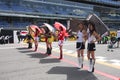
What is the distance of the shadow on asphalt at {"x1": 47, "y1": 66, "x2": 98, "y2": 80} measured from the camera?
796 centimetres

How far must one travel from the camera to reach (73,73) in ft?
28.2

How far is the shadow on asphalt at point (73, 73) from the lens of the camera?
7961mm

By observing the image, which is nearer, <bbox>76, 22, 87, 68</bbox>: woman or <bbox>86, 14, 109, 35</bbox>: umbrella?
<bbox>86, 14, 109, 35</bbox>: umbrella

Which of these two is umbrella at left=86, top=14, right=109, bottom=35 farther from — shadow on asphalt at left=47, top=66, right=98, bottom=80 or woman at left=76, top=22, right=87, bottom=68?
shadow on asphalt at left=47, top=66, right=98, bottom=80

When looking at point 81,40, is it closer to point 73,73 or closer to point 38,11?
point 73,73

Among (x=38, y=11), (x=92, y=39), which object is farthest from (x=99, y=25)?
(x=38, y=11)

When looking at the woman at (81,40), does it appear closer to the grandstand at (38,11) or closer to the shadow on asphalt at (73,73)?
the shadow on asphalt at (73,73)

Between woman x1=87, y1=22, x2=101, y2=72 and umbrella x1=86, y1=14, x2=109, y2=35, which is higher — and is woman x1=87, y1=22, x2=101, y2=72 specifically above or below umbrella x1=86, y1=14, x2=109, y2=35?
below

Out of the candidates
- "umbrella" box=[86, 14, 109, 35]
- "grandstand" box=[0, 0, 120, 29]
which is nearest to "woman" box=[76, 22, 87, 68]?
"umbrella" box=[86, 14, 109, 35]

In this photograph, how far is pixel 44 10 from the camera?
52.1 metres

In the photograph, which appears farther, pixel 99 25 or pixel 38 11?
pixel 38 11

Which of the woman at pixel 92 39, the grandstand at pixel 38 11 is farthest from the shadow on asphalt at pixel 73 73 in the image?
the grandstand at pixel 38 11

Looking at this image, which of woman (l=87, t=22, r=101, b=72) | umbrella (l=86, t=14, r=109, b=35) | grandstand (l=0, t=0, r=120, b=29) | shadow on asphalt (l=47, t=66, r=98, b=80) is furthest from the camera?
grandstand (l=0, t=0, r=120, b=29)

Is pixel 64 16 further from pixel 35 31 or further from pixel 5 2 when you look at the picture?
pixel 35 31
